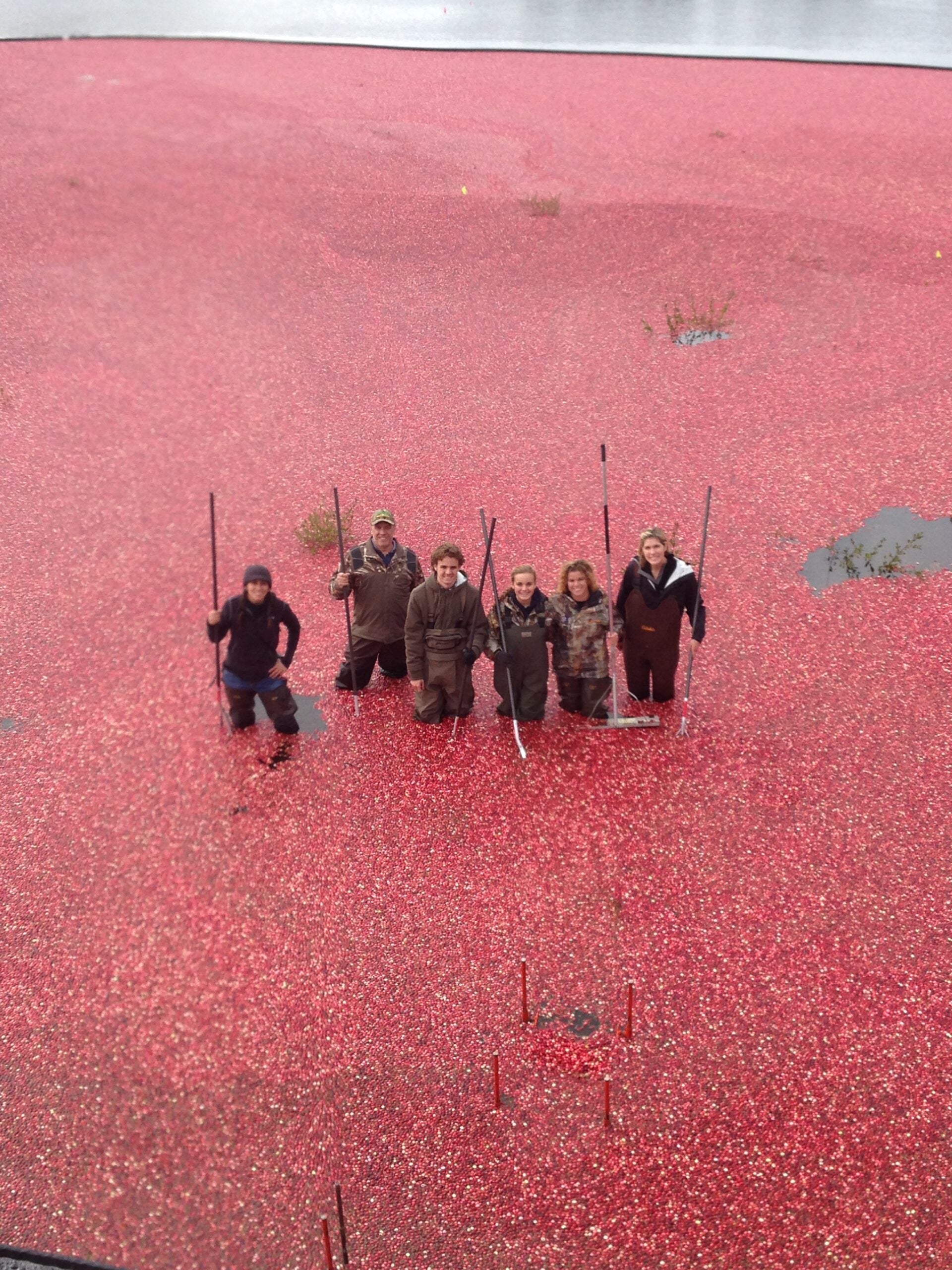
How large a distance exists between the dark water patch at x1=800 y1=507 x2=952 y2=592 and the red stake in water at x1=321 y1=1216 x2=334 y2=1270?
615cm

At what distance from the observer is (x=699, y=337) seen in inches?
504

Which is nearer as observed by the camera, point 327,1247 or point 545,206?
point 327,1247

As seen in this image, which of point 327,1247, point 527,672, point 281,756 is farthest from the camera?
point 281,756

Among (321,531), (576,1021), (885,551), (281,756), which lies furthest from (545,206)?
(576,1021)

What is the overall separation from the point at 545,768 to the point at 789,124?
1492cm

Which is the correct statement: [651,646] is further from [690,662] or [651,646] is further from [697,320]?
[697,320]

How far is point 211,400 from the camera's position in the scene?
39.8 ft

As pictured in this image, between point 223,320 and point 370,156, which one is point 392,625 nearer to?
point 223,320

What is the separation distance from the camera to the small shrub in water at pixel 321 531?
382 inches

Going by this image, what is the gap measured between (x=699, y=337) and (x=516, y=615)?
678 cm

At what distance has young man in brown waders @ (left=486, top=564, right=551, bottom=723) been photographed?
24.1 feet

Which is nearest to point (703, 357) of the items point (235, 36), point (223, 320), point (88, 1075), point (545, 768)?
→ point (223, 320)

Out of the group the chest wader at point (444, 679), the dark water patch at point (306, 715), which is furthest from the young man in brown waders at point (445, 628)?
the dark water patch at point (306, 715)

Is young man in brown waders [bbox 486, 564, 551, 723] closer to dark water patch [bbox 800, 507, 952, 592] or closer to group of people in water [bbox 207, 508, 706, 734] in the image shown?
group of people in water [bbox 207, 508, 706, 734]
